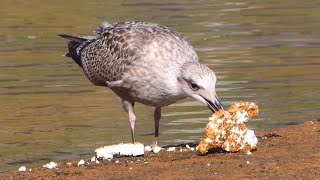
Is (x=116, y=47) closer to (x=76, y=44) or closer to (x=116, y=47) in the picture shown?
(x=116, y=47)

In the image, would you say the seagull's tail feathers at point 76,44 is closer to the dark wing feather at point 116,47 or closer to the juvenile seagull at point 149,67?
the dark wing feather at point 116,47

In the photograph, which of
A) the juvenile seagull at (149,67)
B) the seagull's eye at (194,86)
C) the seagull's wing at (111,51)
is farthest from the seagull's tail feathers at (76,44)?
the seagull's eye at (194,86)

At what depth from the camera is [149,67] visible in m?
11.5

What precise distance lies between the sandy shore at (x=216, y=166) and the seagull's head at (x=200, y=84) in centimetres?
52

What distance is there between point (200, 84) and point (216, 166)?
102cm

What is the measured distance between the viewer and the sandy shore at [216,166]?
9578mm

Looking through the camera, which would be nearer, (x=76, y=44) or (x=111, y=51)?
(x=111, y=51)

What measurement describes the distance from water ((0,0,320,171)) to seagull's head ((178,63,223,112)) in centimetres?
248

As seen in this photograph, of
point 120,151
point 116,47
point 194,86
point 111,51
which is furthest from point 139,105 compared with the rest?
point 194,86

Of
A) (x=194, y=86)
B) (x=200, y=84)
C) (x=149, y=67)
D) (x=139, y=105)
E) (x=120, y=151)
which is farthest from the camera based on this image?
(x=139, y=105)

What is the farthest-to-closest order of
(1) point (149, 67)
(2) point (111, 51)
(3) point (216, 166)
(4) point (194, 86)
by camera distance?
1. (2) point (111, 51)
2. (1) point (149, 67)
3. (4) point (194, 86)
4. (3) point (216, 166)

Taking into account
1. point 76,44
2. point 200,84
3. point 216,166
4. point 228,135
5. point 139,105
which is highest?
point 200,84

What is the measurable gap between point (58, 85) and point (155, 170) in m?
8.35

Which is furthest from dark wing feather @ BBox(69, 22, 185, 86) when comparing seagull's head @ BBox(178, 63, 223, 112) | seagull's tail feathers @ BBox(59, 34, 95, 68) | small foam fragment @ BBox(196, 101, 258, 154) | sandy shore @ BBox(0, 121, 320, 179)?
small foam fragment @ BBox(196, 101, 258, 154)
